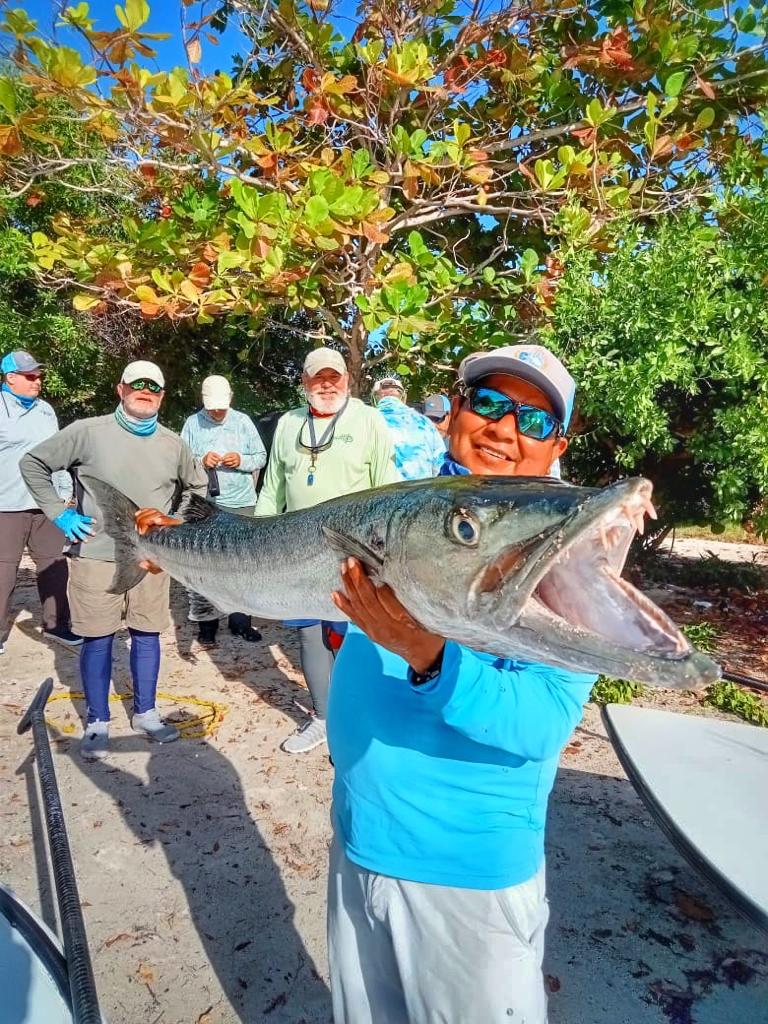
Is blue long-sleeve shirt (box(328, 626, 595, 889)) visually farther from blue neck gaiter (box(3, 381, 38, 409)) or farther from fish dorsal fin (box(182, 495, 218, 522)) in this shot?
blue neck gaiter (box(3, 381, 38, 409))

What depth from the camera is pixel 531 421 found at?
182 cm

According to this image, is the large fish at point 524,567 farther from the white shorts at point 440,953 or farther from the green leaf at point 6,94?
the green leaf at point 6,94

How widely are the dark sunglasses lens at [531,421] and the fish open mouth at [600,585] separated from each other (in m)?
0.65

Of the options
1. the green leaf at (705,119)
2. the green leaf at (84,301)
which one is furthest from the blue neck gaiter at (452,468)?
the green leaf at (705,119)

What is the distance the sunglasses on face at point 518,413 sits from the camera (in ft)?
5.96

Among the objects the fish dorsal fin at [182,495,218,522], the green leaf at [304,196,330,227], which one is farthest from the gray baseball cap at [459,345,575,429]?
the green leaf at [304,196,330,227]

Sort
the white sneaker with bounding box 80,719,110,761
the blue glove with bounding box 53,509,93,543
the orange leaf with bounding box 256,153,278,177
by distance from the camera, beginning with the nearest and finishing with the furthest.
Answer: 1. the blue glove with bounding box 53,509,93,543
2. the white sneaker with bounding box 80,719,110,761
3. the orange leaf with bounding box 256,153,278,177

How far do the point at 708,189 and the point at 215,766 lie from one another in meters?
7.26

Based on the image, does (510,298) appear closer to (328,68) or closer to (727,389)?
(727,389)

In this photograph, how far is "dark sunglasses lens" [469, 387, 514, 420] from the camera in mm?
1818

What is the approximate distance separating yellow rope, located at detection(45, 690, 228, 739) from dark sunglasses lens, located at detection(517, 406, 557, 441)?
4010 mm

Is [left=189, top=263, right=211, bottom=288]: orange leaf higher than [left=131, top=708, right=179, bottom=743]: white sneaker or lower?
higher

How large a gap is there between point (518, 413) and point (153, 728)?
4112 millimetres

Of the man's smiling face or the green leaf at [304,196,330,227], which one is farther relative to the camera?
the green leaf at [304,196,330,227]
